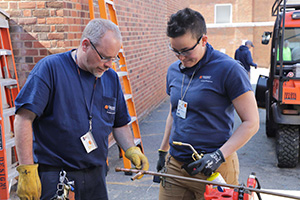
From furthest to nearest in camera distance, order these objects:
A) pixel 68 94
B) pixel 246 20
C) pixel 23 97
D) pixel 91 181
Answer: pixel 246 20, pixel 91 181, pixel 68 94, pixel 23 97

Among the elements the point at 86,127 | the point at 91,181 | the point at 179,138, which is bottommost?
the point at 91,181

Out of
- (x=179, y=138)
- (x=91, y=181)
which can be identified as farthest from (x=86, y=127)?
(x=179, y=138)

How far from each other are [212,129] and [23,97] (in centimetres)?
129

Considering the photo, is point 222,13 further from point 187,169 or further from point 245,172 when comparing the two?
point 187,169

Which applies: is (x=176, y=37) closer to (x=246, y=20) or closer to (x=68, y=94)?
(x=68, y=94)

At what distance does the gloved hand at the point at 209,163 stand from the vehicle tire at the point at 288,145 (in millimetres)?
3394

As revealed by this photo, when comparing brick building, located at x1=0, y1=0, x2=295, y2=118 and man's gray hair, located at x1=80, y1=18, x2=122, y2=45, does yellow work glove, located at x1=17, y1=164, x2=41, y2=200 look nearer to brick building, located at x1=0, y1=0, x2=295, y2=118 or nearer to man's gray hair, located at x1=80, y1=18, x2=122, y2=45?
man's gray hair, located at x1=80, y1=18, x2=122, y2=45

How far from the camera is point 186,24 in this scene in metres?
2.29

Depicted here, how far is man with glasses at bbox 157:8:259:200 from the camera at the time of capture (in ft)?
7.55

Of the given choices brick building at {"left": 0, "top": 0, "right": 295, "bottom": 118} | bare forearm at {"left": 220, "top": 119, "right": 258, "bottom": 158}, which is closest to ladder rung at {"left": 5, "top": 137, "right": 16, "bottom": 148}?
brick building at {"left": 0, "top": 0, "right": 295, "bottom": 118}

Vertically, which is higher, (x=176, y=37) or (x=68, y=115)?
(x=176, y=37)

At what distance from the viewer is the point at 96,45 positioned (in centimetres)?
224

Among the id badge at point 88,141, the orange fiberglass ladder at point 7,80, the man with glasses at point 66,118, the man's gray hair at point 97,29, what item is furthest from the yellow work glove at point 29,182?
the orange fiberglass ladder at point 7,80

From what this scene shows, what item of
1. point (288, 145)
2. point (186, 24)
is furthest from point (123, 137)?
point (288, 145)
